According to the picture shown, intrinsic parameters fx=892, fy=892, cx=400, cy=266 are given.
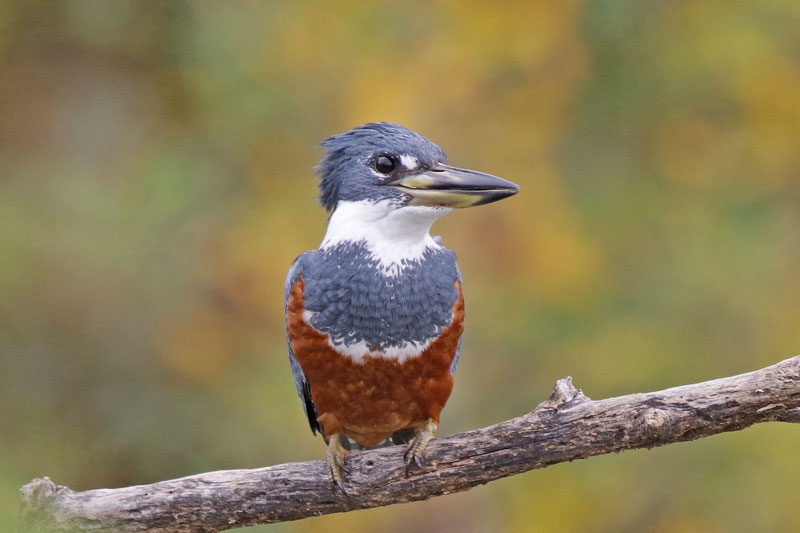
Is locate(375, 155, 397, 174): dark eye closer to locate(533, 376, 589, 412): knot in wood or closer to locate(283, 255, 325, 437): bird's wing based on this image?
locate(283, 255, 325, 437): bird's wing

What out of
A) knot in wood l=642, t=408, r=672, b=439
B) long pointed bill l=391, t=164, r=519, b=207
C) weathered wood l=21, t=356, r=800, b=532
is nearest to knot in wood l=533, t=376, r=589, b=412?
weathered wood l=21, t=356, r=800, b=532

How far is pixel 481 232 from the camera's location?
514 cm

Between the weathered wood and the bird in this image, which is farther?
the bird

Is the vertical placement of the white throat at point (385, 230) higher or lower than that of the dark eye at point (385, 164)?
lower


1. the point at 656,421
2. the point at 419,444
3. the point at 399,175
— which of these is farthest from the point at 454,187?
the point at 656,421

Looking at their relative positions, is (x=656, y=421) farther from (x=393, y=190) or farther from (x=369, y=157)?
(x=369, y=157)

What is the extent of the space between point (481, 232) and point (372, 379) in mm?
2243

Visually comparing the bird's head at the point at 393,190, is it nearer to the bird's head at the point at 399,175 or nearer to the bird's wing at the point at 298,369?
the bird's head at the point at 399,175

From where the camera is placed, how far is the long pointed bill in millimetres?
2885

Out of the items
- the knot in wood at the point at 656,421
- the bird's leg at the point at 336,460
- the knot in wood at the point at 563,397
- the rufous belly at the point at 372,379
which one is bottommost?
the knot in wood at the point at 656,421

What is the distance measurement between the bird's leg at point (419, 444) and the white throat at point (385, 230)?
0.55 m

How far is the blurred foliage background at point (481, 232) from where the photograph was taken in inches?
198

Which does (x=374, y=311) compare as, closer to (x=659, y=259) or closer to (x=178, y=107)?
(x=659, y=259)

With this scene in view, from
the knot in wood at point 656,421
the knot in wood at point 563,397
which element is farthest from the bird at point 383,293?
the knot in wood at point 656,421
